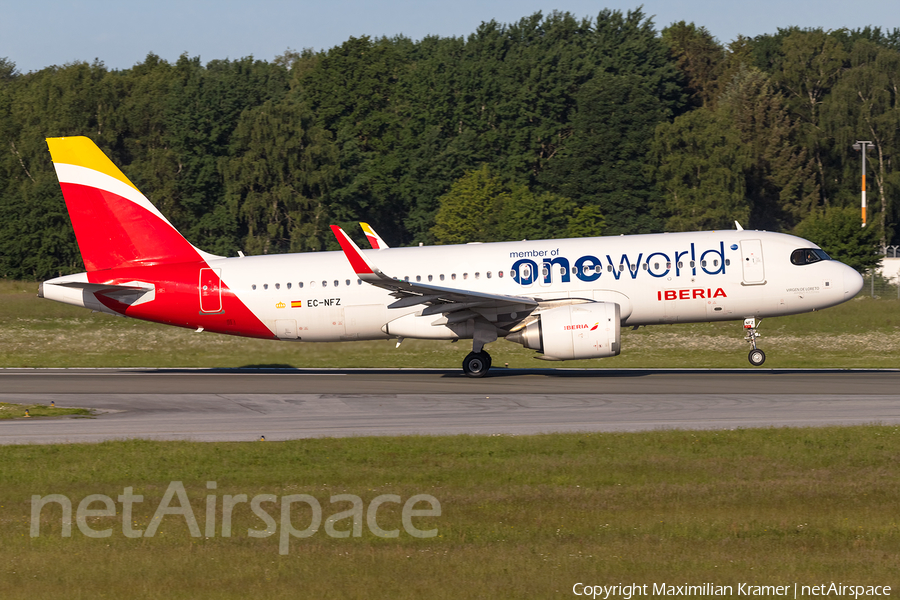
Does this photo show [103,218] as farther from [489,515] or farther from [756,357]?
[489,515]

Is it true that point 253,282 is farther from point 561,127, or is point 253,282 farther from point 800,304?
point 561,127

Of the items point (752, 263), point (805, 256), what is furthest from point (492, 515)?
point (805, 256)

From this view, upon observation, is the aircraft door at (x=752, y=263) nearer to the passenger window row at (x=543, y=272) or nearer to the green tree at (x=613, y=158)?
the passenger window row at (x=543, y=272)

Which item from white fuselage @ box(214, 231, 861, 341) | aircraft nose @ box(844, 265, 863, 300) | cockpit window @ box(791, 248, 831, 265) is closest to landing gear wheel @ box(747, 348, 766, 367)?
white fuselage @ box(214, 231, 861, 341)

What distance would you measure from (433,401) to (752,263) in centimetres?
1131

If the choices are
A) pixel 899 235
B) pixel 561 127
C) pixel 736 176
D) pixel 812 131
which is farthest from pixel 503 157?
pixel 899 235

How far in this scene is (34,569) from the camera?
39.2ft

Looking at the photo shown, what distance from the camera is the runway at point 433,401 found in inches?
874

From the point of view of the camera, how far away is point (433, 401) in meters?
26.7

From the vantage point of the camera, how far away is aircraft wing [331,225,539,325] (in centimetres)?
2917

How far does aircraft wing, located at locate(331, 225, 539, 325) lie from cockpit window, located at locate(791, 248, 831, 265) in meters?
8.20
